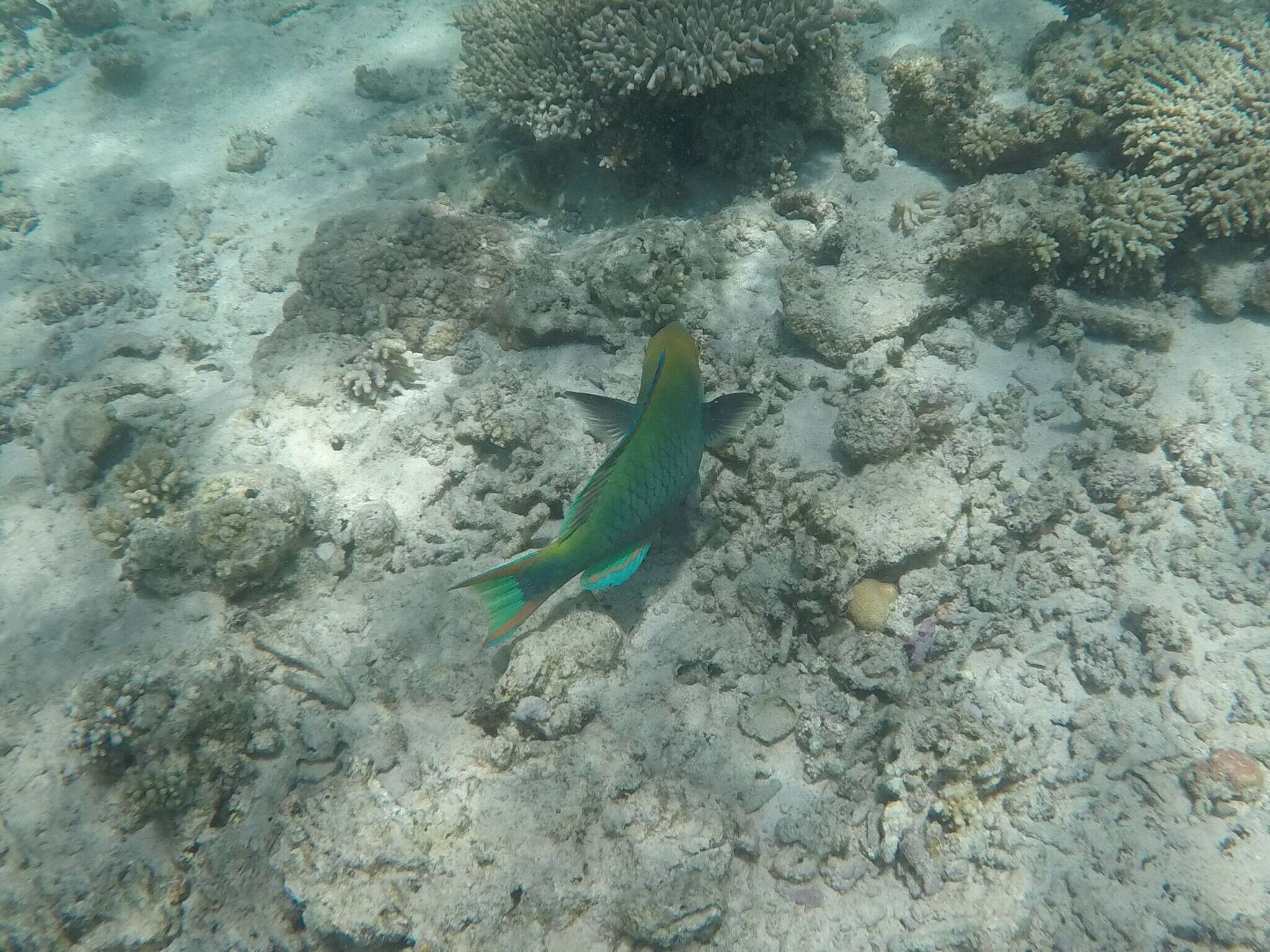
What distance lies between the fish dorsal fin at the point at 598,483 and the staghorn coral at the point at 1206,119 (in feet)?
12.4

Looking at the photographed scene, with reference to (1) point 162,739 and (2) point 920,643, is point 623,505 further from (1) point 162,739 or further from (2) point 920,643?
(1) point 162,739

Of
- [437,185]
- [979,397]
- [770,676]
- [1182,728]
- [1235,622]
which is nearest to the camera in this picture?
[1182,728]

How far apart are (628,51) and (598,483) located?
3.53m

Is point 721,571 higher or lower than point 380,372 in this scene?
lower

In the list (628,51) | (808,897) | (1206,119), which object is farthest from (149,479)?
(1206,119)

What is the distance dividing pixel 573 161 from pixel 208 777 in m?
4.90

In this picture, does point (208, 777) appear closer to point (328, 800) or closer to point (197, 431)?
point (328, 800)

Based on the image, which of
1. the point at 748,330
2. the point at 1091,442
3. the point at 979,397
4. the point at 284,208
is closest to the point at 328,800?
the point at 748,330

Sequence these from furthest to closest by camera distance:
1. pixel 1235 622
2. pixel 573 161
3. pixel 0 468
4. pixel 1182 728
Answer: pixel 573 161
pixel 0 468
pixel 1235 622
pixel 1182 728

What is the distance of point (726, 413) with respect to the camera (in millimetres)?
2877

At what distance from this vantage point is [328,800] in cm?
285

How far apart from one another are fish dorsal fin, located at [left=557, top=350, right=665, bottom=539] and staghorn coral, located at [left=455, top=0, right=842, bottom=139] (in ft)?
9.55

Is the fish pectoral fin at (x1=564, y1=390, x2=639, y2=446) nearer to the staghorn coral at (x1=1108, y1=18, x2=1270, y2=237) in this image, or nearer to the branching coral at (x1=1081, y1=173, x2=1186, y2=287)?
the branching coral at (x1=1081, y1=173, x2=1186, y2=287)

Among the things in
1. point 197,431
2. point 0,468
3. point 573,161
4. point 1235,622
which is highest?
point 573,161
